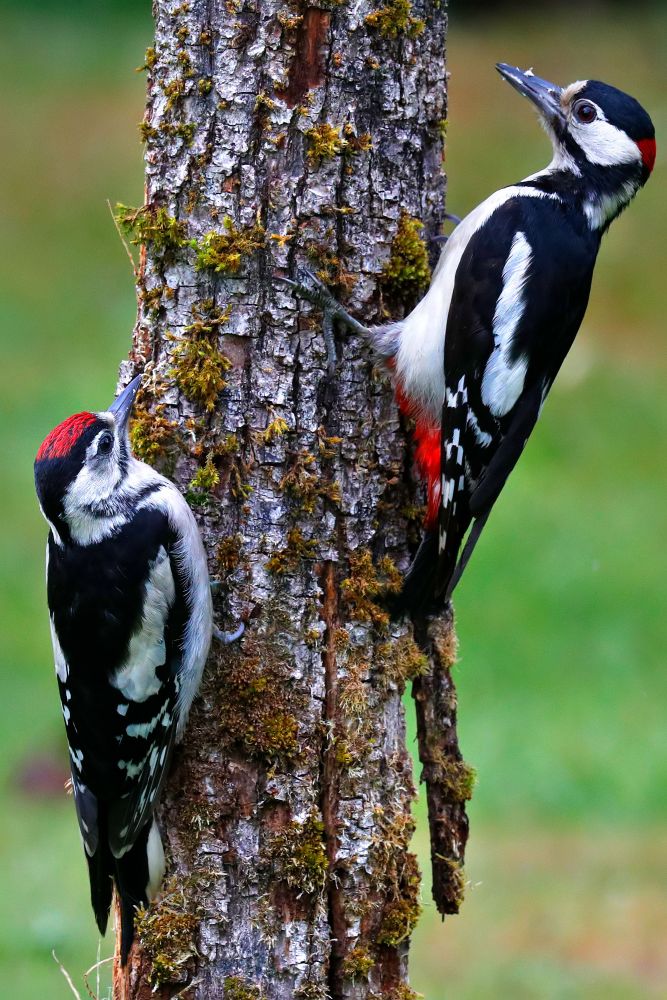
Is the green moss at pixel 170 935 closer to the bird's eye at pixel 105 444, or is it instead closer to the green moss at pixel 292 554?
the green moss at pixel 292 554

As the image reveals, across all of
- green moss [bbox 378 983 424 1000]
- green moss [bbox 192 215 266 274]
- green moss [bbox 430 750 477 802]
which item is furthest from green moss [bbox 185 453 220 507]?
green moss [bbox 378 983 424 1000]

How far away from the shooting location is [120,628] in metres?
3.30

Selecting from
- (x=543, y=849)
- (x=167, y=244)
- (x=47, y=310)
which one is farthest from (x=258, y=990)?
(x=47, y=310)

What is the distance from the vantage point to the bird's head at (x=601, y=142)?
3805mm

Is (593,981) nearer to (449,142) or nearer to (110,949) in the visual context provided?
(110,949)

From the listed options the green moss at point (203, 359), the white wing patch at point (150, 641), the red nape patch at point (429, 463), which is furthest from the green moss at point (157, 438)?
the red nape patch at point (429, 463)

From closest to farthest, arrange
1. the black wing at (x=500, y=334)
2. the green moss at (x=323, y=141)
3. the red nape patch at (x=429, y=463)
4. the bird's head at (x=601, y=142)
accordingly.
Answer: the green moss at (x=323, y=141)
the red nape patch at (x=429, y=463)
the black wing at (x=500, y=334)
the bird's head at (x=601, y=142)

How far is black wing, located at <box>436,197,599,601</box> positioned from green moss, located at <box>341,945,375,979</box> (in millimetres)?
1047

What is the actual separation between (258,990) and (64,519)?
1.28 meters

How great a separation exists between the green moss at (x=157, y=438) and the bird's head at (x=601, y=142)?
145 cm

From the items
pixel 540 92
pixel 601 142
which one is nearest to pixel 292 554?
pixel 601 142

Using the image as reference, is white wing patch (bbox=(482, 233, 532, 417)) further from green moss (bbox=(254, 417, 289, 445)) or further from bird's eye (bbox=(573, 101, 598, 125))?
green moss (bbox=(254, 417, 289, 445))

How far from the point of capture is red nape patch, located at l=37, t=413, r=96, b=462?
3346mm

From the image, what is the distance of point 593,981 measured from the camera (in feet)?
17.9
